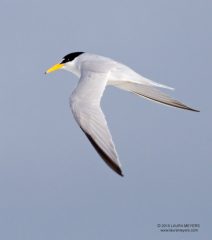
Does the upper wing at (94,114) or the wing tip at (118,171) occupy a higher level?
the upper wing at (94,114)

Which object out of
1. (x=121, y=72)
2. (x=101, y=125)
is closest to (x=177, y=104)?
(x=121, y=72)

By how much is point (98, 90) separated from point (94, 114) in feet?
3.44

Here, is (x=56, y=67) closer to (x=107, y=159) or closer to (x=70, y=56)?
(x=70, y=56)

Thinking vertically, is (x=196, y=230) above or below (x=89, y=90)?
below

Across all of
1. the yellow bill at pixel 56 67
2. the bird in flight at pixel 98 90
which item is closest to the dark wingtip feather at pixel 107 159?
the bird in flight at pixel 98 90

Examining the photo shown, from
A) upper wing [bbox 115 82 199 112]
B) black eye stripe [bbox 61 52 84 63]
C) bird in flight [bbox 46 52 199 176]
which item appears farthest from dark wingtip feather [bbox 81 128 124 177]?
black eye stripe [bbox 61 52 84 63]

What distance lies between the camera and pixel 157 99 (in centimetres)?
1452

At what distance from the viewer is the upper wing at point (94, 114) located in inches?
439

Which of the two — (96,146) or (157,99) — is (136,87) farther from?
(96,146)

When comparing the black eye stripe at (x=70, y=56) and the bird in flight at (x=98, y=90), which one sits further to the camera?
the black eye stripe at (x=70, y=56)

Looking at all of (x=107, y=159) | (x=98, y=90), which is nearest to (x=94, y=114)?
(x=98, y=90)

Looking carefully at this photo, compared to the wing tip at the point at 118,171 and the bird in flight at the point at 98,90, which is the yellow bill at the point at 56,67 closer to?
the bird in flight at the point at 98,90

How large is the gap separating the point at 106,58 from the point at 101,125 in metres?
3.31

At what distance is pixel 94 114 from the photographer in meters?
12.1
